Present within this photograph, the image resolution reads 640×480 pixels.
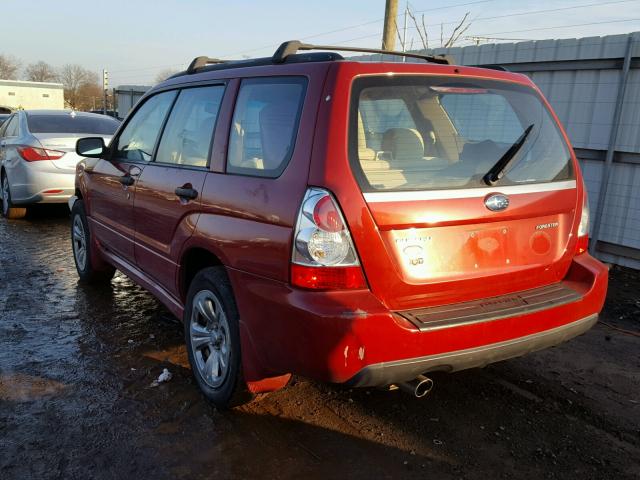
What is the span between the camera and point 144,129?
4.30 m

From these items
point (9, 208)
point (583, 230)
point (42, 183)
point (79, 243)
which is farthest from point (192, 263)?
point (9, 208)

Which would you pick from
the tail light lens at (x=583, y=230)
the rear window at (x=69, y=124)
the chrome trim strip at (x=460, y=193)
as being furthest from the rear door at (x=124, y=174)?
the rear window at (x=69, y=124)

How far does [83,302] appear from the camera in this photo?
508cm

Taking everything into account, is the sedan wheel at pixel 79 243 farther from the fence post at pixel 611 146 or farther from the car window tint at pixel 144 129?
the fence post at pixel 611 146

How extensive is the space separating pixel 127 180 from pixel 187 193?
3.58ft

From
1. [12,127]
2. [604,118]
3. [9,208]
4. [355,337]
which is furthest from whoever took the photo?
[12,127]

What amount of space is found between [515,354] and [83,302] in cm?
379

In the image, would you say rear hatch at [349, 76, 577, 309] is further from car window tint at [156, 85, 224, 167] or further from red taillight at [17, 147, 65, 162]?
red taillight at [17, 147, 65, 162]

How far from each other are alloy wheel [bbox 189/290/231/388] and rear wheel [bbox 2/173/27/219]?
6.55 metres

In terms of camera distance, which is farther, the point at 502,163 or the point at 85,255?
the point at 85,255

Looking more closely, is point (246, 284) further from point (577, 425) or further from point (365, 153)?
point (577, 425)

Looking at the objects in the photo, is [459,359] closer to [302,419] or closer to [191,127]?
[302,419]

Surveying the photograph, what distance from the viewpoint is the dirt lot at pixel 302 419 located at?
2725mm

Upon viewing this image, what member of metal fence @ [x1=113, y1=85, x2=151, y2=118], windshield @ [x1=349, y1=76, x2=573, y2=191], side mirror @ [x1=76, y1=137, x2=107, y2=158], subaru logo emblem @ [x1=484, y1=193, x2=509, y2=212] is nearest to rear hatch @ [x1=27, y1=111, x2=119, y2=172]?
side mirror @ [x1=76, y1=137, x2=107, y2=158]
